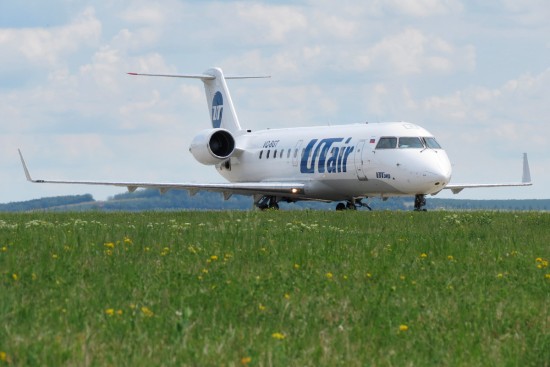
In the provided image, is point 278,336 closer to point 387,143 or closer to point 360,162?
point 387,143

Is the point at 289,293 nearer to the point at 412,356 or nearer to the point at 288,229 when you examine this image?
the point at 412,356

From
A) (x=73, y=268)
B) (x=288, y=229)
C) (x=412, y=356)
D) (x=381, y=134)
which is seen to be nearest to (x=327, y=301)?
(x=412, y=356)

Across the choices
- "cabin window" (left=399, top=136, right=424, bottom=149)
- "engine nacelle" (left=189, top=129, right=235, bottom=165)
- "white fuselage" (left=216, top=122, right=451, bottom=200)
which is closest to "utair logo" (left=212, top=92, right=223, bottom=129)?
"white fuselage" (left=216, top=122, right=451, bottom=200)

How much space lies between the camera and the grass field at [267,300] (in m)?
8.30

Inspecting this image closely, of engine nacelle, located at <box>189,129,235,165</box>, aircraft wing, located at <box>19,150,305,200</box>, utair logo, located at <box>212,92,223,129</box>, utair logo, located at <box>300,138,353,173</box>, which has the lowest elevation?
aircraft wing, located at <box>19,150,305,200</box>

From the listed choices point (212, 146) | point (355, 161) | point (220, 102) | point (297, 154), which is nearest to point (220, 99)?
point (220, 102)

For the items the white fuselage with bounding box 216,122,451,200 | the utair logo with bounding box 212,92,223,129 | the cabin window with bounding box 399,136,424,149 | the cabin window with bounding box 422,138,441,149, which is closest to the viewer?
the white fuselage with bounding box 216,122,451,200

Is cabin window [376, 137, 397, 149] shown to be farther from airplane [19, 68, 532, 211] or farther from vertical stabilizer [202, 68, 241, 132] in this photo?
vertical stabilizer [202, 68, 241, 132]

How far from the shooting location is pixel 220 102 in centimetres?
4872

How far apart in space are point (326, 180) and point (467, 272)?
25953mm

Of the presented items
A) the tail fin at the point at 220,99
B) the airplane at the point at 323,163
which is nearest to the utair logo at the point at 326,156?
the airplane at the point at 323,163

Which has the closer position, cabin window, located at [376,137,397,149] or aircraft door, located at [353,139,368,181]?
cabin window, located at [376,137,397,149]

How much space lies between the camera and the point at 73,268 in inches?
460

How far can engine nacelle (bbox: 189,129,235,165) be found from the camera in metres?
42.0
